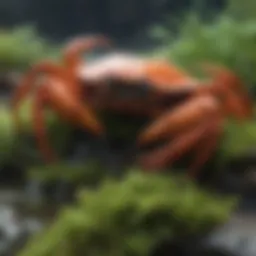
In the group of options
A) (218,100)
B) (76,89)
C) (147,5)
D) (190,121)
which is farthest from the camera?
(147,5)

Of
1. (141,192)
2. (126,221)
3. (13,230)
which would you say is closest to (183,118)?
(141,192)

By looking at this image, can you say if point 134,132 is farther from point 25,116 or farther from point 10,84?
point 10,84

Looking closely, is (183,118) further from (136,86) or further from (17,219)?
(17,219)

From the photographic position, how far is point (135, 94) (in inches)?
120

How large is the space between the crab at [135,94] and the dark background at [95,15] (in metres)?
0.55

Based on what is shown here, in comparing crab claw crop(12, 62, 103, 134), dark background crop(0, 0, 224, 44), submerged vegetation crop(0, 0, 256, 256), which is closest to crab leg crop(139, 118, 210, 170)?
submerged vegetation crop(0, 0, 256, 256)

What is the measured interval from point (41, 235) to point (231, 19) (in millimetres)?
1293

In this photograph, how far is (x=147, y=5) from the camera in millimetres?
3863

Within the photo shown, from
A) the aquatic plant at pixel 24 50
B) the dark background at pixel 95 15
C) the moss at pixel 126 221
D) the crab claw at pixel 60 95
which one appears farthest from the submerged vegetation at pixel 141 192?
the aquatic plant at pixel 24 50

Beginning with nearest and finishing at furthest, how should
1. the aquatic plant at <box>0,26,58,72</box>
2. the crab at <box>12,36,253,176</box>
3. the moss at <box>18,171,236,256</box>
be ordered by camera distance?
the moss at <box>18,171,236,256</box> < the crab at <box>12,36,253,176</box> < the aquatic plant at <box>0,26,58,72</box>

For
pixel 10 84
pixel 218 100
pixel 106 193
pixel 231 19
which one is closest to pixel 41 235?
pixel 106 193

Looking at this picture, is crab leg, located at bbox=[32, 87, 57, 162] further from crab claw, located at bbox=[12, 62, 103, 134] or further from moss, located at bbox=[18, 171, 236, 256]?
moss, located at bbox=[18, 171, 236, 256]

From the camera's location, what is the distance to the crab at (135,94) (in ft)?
9.27

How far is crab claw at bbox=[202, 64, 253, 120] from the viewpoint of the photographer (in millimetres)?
2924
